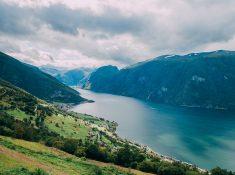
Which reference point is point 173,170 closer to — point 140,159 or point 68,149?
point 140,159

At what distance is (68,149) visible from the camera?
88.3m

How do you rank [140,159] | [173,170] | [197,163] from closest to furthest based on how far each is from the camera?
1. [173,170]
2. [140,159]
3. [197,163]

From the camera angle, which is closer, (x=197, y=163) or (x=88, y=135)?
(x=197, y=163)

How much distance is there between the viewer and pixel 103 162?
8700 cm

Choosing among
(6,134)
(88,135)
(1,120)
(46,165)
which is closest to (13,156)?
(46,165)

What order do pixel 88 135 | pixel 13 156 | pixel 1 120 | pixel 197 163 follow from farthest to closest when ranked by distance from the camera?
pixel 88 135 < pixel 197 163 < pixel 1 120 < pixel 13 156

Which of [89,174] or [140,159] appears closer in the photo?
[89,174]

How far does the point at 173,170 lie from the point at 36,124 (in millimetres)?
105278

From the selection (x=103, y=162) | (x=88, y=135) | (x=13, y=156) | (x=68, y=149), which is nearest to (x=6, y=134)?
(x=68, y=149)

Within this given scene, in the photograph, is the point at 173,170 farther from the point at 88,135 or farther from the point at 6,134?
the point at 88,135

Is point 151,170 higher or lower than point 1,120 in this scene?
lower

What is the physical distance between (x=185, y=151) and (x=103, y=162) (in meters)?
118

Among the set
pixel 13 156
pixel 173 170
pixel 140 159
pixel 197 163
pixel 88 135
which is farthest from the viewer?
pixel 88 135

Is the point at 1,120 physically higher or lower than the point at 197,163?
higher
